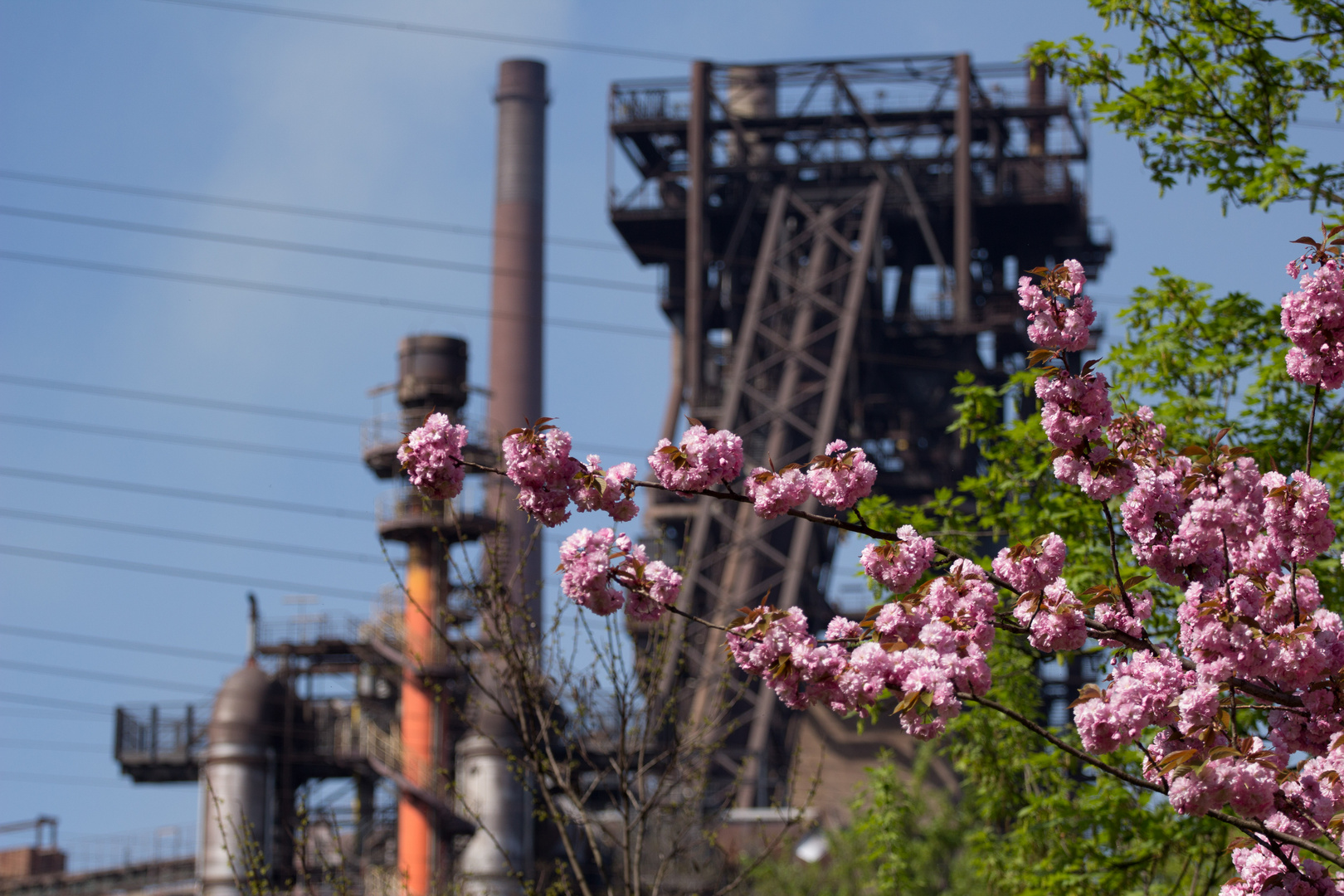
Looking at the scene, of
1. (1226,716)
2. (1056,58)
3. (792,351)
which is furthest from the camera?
(792,351)

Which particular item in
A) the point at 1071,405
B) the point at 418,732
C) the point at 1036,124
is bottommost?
the point at 418,732

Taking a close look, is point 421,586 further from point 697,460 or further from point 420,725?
point 697,460

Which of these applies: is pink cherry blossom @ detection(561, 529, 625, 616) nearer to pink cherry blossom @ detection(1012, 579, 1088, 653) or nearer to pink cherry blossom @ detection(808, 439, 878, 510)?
pink cherry blossom @ detection(808, 439, 878, 510)

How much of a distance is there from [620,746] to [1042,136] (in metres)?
43.7

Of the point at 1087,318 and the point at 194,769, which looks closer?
the point at 1087,318

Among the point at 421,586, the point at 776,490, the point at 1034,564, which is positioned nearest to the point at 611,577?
the point at 776,490

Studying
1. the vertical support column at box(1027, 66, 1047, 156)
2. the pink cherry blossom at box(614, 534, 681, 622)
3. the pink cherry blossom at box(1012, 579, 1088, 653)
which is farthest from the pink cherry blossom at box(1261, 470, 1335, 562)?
the vertical support column at box(1027, 66, 1047, 156)

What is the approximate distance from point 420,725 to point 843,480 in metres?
35.5

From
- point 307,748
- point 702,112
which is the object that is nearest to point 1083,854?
point 307,748

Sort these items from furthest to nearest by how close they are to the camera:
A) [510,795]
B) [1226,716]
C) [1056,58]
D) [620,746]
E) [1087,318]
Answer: [510,795] < [1056,58] < [620,746] < [1087,318] < [1226,716]

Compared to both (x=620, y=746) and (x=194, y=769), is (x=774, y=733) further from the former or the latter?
(x=620, y=746)

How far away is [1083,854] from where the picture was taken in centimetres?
1512

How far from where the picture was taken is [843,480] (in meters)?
8.21

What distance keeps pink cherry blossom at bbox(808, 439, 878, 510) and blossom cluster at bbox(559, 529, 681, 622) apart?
0.76 metres
